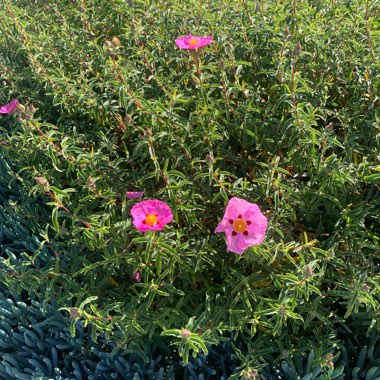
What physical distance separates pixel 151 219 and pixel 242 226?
0.35m

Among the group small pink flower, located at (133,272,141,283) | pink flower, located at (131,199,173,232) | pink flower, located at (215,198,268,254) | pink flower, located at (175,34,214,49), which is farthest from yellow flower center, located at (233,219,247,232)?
pink flower, located at (175,34,214,49)

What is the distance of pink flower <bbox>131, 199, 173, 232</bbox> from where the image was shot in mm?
1979

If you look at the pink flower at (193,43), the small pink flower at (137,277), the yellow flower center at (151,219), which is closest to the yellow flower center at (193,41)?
the pink flower at (193,43)

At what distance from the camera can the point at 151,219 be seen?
6.60 feet

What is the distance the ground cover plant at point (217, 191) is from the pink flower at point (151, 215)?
2 cm

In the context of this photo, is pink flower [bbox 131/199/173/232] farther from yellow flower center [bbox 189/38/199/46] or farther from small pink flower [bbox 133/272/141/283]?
yellow flower center [bbox 189/38/199/46]

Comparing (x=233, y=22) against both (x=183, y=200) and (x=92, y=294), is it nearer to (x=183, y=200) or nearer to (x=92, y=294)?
(x=183, y=200)

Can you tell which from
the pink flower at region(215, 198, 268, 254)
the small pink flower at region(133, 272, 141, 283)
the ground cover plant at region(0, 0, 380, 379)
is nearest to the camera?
the pink flower at region(215, 198, 268, 254)

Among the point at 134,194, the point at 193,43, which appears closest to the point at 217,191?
the point at 134,194

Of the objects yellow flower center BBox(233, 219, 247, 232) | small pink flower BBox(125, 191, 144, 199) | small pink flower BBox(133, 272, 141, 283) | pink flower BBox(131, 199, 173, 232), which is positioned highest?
yellow flower center BBox(233, 219, 247, 232)

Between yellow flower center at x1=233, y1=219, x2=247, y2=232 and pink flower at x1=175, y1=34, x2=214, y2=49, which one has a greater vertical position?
pink flower at x1=175, y1=34, x2=214, y2=49

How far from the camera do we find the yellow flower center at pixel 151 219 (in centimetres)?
198

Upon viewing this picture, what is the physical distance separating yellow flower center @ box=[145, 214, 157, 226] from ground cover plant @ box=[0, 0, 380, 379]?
1.3 inches

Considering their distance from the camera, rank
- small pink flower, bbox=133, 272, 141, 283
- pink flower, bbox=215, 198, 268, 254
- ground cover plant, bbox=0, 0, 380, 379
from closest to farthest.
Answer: pink flower, bbox=215, 198, 268, 254 → ground cover plant, bbox=0, 0, 380, 379 → small pink flower, bbox=133, 272, 141, 283
